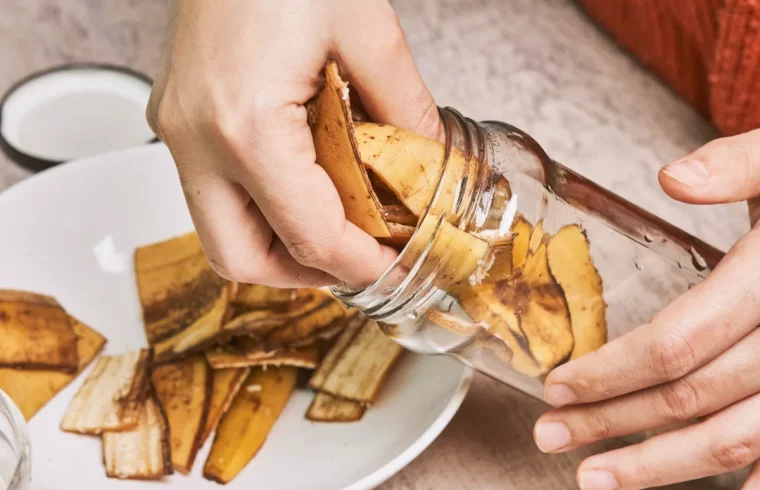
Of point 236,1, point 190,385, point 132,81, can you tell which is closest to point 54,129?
point 132,81

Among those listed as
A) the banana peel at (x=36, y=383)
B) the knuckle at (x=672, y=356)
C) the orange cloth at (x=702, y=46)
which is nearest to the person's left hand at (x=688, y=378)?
the knuckle at (x=672, y=356)

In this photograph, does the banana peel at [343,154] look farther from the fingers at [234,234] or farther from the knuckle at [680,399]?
the knuckle at [680,399]

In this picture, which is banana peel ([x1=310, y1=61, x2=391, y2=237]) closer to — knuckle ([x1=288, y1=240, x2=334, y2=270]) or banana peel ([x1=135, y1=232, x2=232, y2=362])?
knuckle ([x1=288, y1=240, x2=334, y2=270])

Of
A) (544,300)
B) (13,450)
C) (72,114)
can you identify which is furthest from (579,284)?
(72,114)

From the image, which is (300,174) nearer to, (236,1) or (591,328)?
(236,1)

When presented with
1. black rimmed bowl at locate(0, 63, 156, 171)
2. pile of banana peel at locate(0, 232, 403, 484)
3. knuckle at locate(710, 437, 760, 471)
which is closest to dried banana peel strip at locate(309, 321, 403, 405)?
pile of banana peel at locate(0, 232, 403, 484)
